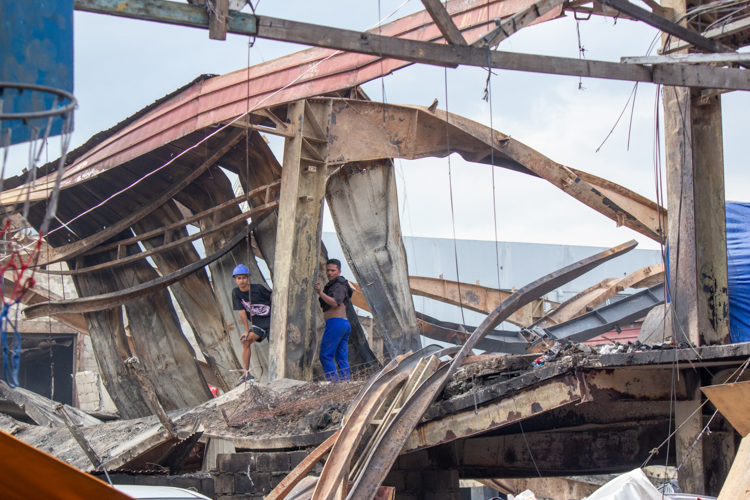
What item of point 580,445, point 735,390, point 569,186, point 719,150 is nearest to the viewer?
point 735,390

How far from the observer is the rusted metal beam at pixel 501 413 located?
5.67 metres

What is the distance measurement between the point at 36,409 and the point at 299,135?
5.77m

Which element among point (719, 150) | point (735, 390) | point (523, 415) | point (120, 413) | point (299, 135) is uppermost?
point (299, 135)

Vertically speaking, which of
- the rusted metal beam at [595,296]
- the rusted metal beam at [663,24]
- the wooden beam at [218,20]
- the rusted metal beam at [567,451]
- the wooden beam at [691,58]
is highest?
the rusted metal beam at [663,24]

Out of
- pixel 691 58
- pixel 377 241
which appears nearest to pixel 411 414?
pixel 691 58

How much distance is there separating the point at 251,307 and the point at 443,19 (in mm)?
5618

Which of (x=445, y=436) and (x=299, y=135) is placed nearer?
(x=445, y=436)

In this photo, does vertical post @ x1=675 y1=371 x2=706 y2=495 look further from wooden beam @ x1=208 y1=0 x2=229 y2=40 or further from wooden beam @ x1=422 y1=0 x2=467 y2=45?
wooden beam @ x1=208 y1=0 x2=229 y2=40

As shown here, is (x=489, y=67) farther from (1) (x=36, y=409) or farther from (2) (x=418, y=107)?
(1) (x=36, y=409)

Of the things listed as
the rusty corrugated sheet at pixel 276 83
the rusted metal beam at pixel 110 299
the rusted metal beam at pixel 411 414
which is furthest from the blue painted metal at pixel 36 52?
the rusted metal beam at pixel 110 299

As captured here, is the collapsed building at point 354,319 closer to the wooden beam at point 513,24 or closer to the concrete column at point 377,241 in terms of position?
the concrete column at point 377,241

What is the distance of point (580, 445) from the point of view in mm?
7398

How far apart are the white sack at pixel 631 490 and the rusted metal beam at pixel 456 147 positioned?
195 inches

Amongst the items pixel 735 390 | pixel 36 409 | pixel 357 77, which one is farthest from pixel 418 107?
pixel 36 409
